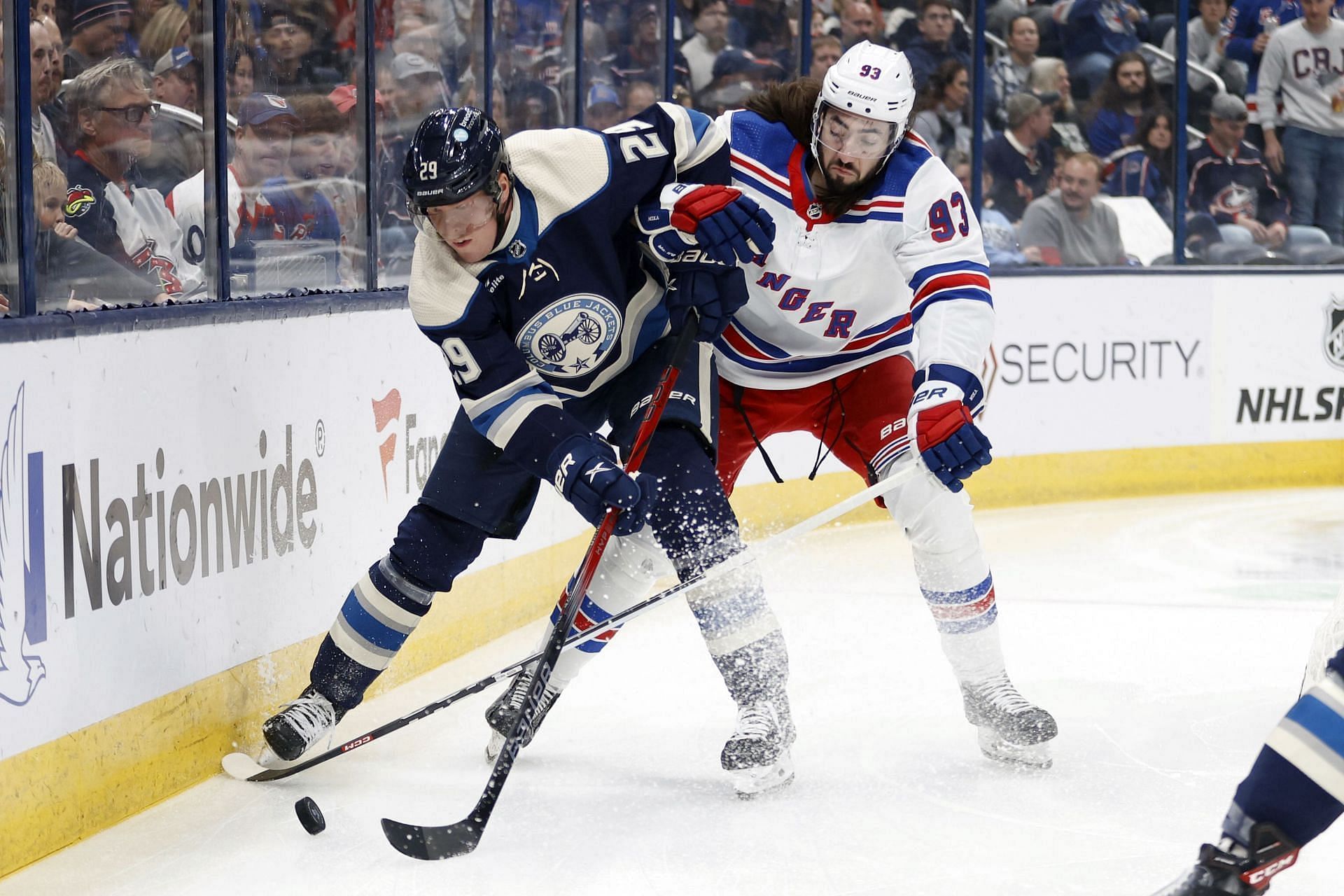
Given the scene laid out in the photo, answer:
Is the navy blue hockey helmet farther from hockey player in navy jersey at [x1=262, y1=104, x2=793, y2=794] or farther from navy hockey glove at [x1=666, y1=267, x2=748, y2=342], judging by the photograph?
navy hockey glove at [x1=666, y1=267, x2=748, y2=342]

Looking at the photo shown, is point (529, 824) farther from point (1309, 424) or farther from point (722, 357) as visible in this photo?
point (1309, 424)

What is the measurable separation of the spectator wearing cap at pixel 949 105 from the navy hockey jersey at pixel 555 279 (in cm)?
345

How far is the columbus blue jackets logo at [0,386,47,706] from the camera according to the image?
226cm

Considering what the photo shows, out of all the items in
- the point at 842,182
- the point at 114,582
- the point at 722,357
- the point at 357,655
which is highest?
the point at 842,182

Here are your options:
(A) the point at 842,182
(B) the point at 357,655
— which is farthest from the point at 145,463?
(A) the point at 842,182

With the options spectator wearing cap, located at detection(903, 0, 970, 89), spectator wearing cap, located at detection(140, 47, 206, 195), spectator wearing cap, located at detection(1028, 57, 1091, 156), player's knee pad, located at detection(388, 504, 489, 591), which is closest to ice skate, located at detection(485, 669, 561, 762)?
player's knee pad, located at detection(388, 504, 489, 591)

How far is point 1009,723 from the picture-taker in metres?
2.72

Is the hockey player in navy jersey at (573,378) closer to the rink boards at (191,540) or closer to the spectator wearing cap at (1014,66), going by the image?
the rink boards at (191,540)

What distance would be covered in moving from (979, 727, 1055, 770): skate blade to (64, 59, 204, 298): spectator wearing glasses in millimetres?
1643

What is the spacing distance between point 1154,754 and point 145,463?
1.78 metres

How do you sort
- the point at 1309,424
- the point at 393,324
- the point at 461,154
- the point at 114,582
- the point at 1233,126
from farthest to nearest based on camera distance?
the point at 1233,126 → the point at 1309,424 → the point at 393,324 → the point at 114,582 → the point at 461,154

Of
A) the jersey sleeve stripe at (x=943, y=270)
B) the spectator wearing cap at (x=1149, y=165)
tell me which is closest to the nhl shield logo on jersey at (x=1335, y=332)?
the spectator wearing cap at (x=1149, y=165)

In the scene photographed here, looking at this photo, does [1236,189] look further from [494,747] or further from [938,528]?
[494,747]

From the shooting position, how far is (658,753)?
114 inches
